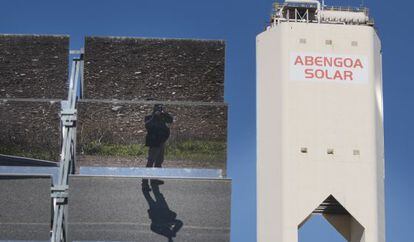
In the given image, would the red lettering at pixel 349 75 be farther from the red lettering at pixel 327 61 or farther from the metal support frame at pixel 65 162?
the metal support frame at pixel 65 162

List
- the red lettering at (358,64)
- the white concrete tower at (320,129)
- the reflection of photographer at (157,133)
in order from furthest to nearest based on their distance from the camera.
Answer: the reflection of photographer at (157,133) < the red lettering at (358,64) < the white concrete tower at (320,129)

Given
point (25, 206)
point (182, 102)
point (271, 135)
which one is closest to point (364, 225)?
point (271, 135)

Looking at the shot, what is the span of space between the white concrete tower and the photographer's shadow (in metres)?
2.64

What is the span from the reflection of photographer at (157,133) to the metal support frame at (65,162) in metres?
2.38

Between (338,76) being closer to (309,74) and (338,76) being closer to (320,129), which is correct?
(309,74)

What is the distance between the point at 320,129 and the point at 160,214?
557 cm

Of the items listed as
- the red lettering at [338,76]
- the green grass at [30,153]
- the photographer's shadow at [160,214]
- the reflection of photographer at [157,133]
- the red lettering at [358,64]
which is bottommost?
the photographer's shadow at [160,214]

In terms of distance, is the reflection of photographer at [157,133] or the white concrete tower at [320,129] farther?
the reflection of photographer at [157,133]

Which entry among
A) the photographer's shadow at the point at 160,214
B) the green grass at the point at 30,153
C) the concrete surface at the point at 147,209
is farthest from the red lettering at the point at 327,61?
the green grass at the point at 30,153

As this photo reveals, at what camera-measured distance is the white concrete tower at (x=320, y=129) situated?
44781 millimetres

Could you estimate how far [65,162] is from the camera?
152 ft

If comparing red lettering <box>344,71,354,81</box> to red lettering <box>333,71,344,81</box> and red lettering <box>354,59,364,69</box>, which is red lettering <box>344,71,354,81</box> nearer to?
red lettering <box>333,71,344,81</box>

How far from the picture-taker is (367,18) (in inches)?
1845

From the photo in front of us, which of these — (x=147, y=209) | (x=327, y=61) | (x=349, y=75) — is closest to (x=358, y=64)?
(x=349, y=75)
